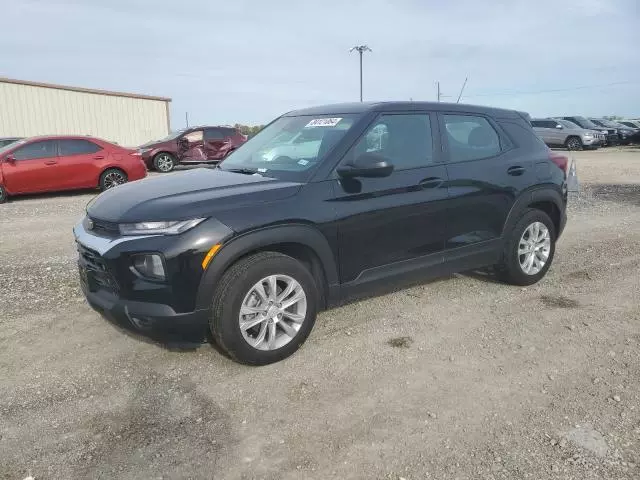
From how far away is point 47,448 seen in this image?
2742 mm

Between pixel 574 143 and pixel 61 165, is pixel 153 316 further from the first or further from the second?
pixel 574 143

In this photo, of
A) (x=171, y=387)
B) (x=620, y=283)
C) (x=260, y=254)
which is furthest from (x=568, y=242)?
(x=171, y=387)

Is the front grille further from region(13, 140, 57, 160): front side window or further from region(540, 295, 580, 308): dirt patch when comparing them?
region(13, 140, 57, 160): front side window

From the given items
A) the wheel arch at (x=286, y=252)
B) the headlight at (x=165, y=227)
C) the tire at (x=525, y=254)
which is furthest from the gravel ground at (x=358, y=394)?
the headlight at (x=165, y=227)

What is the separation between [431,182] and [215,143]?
15397mm

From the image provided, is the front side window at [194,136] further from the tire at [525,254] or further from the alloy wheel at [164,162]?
the tire at [525,254]

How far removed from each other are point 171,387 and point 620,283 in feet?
14.3

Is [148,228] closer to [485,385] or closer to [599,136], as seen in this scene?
[485,385]

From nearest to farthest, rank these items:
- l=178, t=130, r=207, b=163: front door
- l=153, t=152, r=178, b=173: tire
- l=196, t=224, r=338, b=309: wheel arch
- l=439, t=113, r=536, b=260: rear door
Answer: l=196, t=224, r=338, b=309: wheel arch
l=439, t=113, r=536, b=260: rear door
l=153, t=152, r=178, b=173: tire
l=178, t=130, r=207, b=163: front door

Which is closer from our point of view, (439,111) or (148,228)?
(148,228)

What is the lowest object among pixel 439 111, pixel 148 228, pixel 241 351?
pixel 241 351

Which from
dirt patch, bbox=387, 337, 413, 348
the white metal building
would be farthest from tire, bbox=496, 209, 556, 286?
the white metal building

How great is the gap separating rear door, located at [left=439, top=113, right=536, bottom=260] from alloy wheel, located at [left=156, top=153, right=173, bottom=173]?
1467cm

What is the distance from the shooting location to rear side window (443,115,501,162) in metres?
4.52
